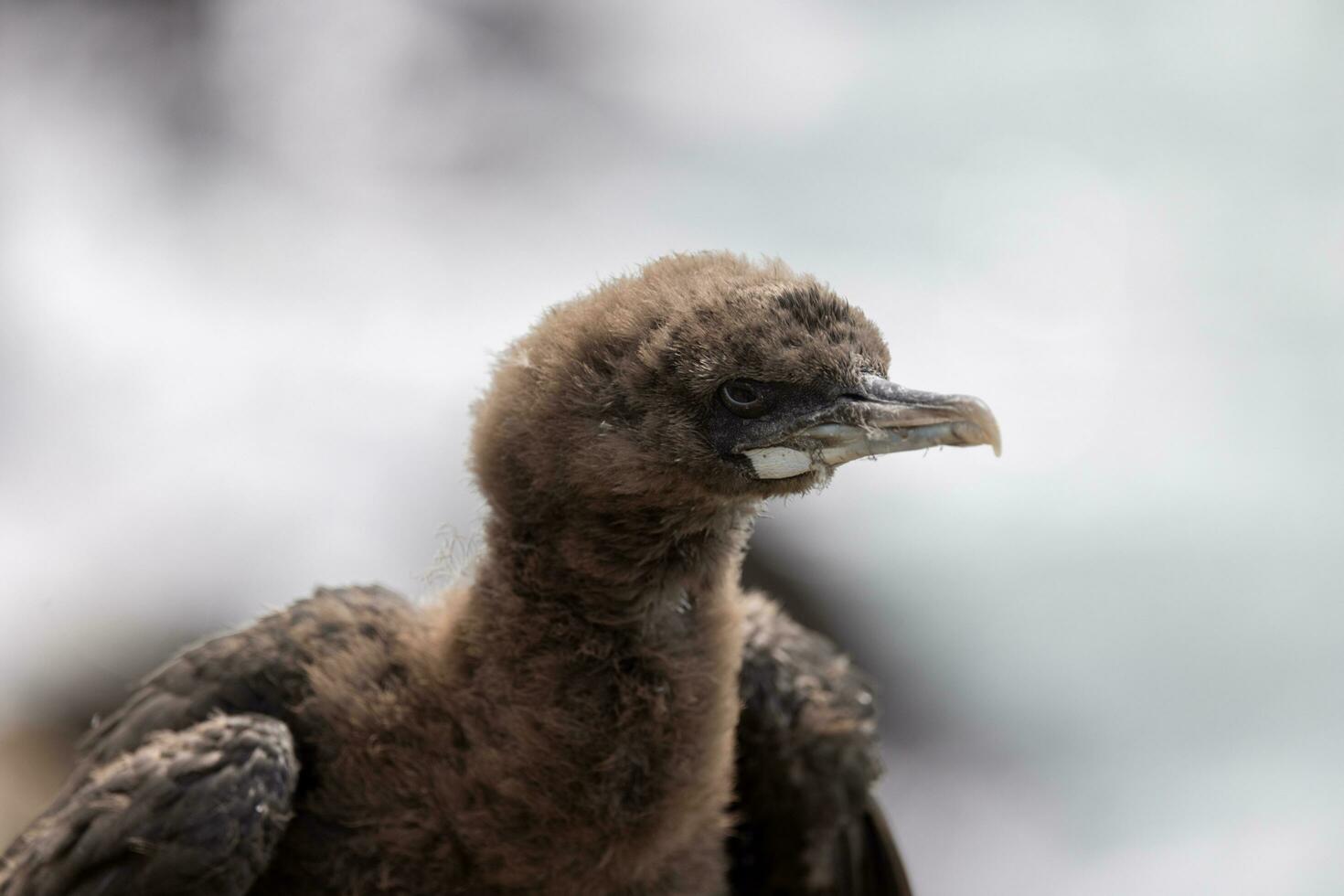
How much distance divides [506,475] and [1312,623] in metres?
4.99

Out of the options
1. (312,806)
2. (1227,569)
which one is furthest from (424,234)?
(1227,569)

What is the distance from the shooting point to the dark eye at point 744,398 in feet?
8.62

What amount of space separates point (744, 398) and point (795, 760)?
1.57m

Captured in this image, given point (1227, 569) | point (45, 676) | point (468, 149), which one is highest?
point (468, 149)

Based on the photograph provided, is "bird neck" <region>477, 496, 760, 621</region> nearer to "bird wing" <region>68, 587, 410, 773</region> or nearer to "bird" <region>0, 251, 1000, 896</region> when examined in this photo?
"bird" <region>0, 251, 1000, 896</region>

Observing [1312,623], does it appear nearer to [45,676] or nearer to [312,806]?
[312,806]

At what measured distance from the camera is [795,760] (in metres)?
3.81

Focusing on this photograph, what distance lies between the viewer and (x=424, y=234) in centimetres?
642

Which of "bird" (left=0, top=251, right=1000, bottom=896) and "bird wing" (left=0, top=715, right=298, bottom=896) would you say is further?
"bird wing" (left=0, top=715, right=298, bottom=896)

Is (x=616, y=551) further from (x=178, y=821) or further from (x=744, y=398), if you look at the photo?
(x=178, y=821)

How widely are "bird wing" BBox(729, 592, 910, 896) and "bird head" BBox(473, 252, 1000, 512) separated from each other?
1197 millimetres

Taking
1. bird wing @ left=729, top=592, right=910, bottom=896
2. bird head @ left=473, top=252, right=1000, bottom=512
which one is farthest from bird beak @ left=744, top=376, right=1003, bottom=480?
bird wing @ left=729, top=592, right=910, bottom=896

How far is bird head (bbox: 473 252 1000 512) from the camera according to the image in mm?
2570

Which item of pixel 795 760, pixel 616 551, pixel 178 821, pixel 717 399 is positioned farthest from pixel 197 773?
pixel 795 760
